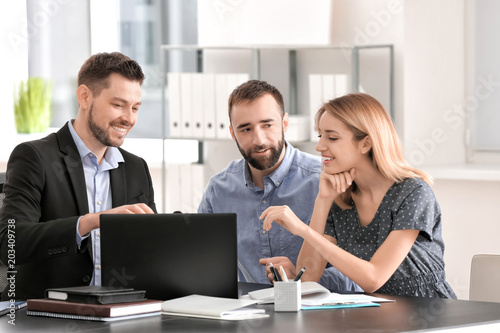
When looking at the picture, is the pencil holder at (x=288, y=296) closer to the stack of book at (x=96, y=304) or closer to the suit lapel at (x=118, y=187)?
the stack of book at (x=96, y=304)

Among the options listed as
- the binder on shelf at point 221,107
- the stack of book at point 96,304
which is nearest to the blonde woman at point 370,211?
the stack of book at point 96,304

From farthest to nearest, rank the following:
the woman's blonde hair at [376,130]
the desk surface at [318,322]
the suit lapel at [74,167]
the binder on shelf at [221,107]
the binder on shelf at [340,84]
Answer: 1. the binder on shelf at [221,107]
2. the binder on shelf at [340,84]
3. the suit lapel at [74,167]
4. the woman's blonde hair at [376,130]
5. the desk surface at [318,322]

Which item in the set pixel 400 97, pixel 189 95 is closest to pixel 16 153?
pixel 189 95

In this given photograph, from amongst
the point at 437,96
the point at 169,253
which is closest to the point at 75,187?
the point at 169,253

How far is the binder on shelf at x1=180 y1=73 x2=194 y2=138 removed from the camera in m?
4.04

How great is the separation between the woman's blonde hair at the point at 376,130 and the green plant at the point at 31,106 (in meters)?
3.21

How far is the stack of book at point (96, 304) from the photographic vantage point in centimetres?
178

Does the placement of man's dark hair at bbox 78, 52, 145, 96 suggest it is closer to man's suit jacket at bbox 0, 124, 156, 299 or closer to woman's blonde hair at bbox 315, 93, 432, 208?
man's suit jacket at bbox 0, 124, 156, 299

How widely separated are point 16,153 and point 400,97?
6.65ft

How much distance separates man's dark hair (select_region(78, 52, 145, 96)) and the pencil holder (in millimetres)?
1029

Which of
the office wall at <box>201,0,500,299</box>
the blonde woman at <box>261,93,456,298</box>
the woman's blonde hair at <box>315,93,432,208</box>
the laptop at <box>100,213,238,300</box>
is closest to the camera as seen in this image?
the laptop at <box>100,213,238,300</box>

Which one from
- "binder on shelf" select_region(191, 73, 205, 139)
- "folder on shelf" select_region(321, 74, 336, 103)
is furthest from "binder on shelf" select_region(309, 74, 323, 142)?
"binder on shelf" select_region(191, 73, 205, 139)

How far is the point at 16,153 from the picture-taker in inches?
93.4

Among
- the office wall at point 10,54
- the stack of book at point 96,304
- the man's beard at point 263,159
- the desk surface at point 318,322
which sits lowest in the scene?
the desk surface at point 318,322
